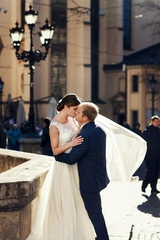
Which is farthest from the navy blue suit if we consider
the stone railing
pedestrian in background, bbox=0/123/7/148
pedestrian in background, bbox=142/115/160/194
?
pedestrian in background, bbox=0/123/7/148

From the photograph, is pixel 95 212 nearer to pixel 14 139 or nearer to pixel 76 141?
pixel 76 141

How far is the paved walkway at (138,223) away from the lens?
21.6 feet

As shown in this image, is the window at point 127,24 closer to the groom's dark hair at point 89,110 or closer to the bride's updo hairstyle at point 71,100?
the bride's updo hairstyle at point 71,100

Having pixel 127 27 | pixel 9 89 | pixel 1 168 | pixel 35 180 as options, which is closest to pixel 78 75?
pixel 9 89

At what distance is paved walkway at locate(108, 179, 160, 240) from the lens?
6.60 meters

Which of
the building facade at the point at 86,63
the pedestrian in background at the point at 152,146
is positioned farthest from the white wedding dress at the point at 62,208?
the building facade at the point at 86,63

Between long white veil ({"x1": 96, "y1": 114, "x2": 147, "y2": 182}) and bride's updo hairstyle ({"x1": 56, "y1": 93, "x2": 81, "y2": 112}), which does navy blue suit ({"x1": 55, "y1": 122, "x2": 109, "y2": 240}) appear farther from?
long white veil ({"x1": 96, "y1": 114, "x2": 147, "y2": 182})

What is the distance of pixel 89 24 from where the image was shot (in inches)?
1681

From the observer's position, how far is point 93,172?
17.6 feet

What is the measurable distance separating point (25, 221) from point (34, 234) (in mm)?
396

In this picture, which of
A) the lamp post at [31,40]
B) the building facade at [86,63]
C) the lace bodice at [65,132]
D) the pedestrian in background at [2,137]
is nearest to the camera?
the lace bodice at [65,132]

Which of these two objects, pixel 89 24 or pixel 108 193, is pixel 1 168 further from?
pixel 89 24

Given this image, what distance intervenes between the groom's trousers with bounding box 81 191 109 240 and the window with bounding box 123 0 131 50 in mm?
46363

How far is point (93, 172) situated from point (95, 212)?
42 centimetres
